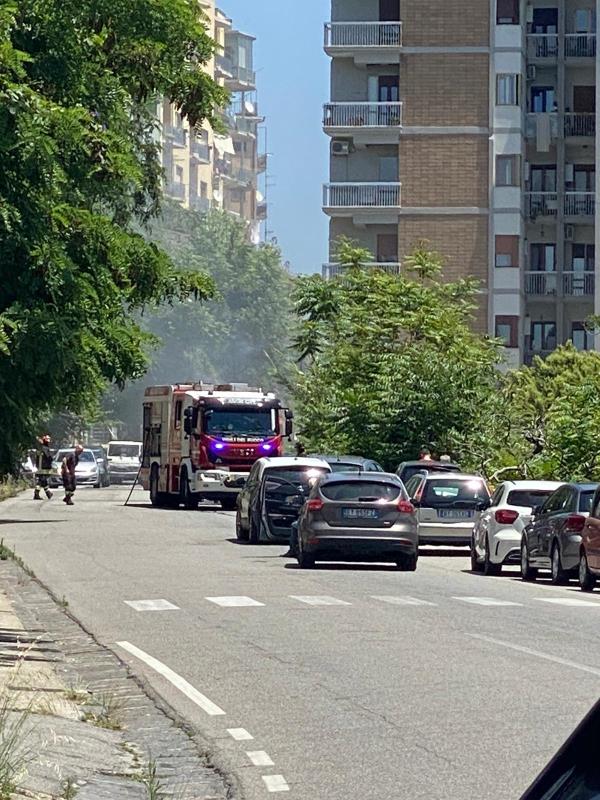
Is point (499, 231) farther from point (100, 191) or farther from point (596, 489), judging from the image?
point (100, 191)

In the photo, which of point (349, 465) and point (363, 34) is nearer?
point (349, 465)

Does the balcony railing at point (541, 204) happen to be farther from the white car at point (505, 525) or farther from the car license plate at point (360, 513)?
the car license plate at point (360, 513)

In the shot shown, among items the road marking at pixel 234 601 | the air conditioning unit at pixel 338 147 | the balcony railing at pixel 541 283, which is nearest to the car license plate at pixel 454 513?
the road marking at pixel 234 601

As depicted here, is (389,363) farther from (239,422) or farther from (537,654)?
(537,654)

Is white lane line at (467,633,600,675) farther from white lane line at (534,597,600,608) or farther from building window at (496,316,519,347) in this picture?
building window at (496,316,519,347)

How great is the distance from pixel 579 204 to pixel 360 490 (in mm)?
51384

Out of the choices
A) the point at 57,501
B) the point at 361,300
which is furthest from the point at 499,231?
the point at 57,501

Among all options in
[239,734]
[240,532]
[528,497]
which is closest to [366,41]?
[240,532]

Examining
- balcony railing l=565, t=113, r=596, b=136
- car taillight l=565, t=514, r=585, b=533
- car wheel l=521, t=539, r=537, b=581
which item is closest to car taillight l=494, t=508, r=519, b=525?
car wheel l=521, t=539, r=537, b=581

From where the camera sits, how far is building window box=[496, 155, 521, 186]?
7731cm

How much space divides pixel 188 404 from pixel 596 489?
27852 mm

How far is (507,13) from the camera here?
7744 centimetres

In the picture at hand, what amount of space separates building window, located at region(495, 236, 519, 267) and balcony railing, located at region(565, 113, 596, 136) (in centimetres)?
568

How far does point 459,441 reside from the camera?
49531 millimetres
